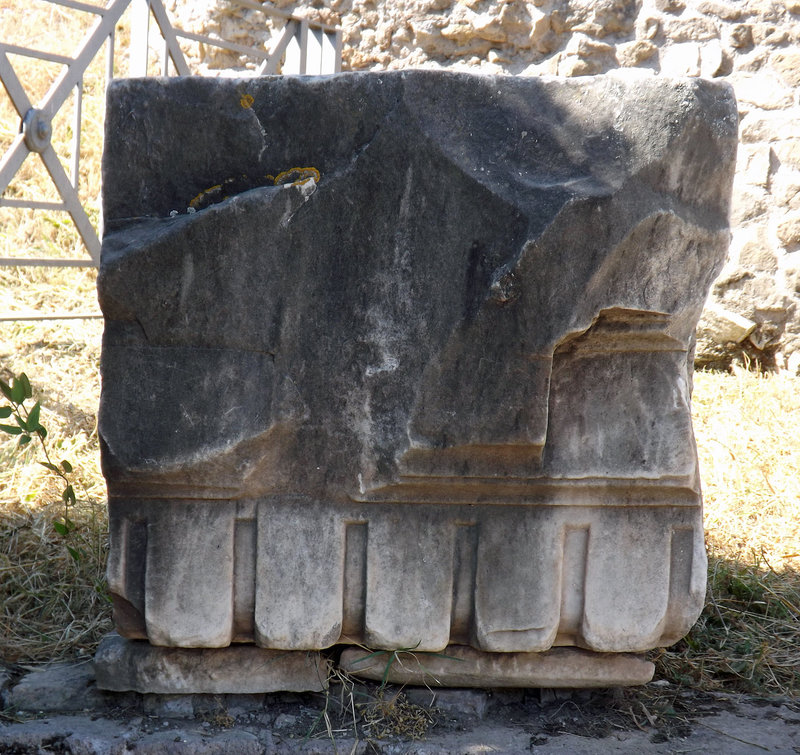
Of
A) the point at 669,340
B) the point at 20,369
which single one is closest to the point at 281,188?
the point at 669,340

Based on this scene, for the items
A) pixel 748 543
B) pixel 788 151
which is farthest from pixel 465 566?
pixel 788 151

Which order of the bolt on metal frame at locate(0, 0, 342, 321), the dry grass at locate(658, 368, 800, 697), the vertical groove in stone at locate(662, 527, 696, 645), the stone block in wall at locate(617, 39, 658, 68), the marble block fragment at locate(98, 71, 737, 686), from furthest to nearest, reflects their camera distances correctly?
1. the stone block in wall at locate(617, 39, 658, 68)
2. the bolt on metal frame at locate(0, 0, 342, 321)
3. the dry grass at locate(658, 368, 800, 697)
4. the vertical groove in stone at locate(662, 527, 696, 645)
5. the marble block fragment at locate(98, 71, 737, 686)

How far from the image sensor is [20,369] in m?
3.14

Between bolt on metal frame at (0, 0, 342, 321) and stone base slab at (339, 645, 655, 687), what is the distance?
7.11ft

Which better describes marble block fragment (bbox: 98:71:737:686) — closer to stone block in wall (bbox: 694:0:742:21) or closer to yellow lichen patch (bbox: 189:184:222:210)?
yellow lichen patch (bbox: 189:184:222:210)

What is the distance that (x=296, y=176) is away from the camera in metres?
1.34

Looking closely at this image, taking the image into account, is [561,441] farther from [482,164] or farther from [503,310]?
[482,164]


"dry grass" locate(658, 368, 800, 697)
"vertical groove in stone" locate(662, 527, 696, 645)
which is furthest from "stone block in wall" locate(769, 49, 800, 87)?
"vertical groove in stone" locate(662, 527, 696, 645)

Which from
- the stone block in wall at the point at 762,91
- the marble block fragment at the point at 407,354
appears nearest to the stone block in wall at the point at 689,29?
the stone block in wall at the point at 762,91

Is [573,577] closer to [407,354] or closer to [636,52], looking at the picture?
[407,354]

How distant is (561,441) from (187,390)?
0.60m

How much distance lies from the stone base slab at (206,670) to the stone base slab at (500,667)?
3.3 inches

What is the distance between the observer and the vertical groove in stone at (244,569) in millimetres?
1403

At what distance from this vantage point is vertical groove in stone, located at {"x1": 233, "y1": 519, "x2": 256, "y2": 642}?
4.60 ft
